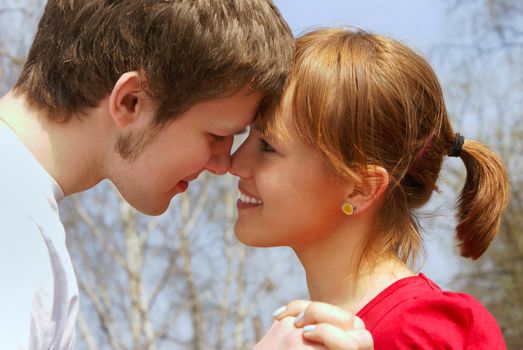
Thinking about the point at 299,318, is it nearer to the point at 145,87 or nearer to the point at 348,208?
the point at 348,208

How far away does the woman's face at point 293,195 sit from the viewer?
2545 millimetres

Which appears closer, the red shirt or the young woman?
the red shirt

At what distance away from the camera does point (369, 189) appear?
2561 millimetres

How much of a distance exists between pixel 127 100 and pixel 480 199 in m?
1.09

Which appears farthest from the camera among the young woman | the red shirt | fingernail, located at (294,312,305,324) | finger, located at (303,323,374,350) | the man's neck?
the young woman

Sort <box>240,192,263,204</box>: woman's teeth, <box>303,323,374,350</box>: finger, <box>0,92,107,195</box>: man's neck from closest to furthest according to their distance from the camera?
<box>303,323,374,350</box>: finger, <box>0,92,107,195</box>: man's neck, <box>240,192,263,204</box>: woman's teeth

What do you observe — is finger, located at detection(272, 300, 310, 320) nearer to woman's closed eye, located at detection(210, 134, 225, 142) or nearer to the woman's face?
the woman's face

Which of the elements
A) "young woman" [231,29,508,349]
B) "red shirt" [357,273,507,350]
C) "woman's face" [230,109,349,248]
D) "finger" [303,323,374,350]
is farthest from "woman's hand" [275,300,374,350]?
"woman's face" [230,109,349,248]

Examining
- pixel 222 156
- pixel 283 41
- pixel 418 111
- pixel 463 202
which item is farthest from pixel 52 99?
pixel 463 202

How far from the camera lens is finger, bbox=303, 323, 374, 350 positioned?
5.88ft

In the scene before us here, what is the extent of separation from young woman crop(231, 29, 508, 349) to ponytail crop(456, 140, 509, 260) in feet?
0.05

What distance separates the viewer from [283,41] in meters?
2.62

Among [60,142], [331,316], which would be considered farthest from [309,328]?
[60,142]

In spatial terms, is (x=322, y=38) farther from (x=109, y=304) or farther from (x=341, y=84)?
(x=109, y=304)
